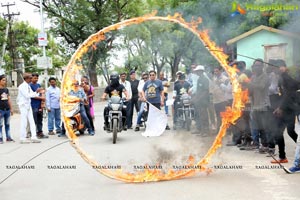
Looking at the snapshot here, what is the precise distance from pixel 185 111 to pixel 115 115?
4.91 ft

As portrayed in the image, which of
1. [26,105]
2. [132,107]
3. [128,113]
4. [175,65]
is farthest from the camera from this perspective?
[132,107]

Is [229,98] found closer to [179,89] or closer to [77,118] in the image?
[179,89]

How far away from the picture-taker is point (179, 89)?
8.45 meters

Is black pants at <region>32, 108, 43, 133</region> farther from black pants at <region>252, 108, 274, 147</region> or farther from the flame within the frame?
black pants at <region>252, 108, 274, 147</region>

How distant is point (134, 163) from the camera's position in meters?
6.17

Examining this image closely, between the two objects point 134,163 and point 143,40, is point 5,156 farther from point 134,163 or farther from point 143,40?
point 143,40

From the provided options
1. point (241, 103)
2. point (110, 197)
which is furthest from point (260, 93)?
point (110, 197)

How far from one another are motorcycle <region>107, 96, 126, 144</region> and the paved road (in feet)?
1.20

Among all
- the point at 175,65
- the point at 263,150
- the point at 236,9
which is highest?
the point at 236,9

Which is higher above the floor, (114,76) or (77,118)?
(114,76)

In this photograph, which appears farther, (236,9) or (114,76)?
(114,76)

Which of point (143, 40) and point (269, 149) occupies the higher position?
point (143, 40)

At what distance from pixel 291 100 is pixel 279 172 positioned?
3.64ft

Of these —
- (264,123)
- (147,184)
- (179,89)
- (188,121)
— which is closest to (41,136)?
(179,89)
